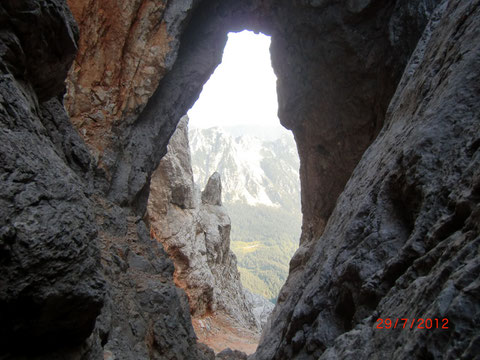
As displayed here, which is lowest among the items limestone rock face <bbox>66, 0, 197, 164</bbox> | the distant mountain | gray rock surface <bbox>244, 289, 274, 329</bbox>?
gray rock surface <bbox>244, 289, 274, 329</bbox>

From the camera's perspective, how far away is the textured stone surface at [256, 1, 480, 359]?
247 centimetres

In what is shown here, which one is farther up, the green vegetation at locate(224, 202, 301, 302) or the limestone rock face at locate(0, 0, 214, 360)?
the green vegetation at locate(224, 202, 301, 302)

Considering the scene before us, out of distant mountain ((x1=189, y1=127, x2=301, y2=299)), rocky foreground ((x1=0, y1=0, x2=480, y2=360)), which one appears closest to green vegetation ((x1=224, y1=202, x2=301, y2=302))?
distant mountain ((x1=189, y1=127, x2=301, y2=299))

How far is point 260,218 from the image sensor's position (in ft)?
370

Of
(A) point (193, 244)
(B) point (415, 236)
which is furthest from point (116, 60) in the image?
(A) point (193, 244)

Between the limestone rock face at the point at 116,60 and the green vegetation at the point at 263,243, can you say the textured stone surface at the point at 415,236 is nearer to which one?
the limestone rock face at the point at 116,60

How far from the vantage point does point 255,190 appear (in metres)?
122

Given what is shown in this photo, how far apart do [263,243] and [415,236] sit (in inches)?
3897

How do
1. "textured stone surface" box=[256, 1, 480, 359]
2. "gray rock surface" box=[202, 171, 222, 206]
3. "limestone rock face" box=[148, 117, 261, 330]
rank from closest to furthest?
"textured stone surface" box=[256, 1, 480, 359] → "limestone rock face" box=[148, 117, 261, 330] → "gray rock surface" box=[202, 171, 222, 206]

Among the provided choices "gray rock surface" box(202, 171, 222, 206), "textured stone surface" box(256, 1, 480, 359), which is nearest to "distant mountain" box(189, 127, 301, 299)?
"gray rock surface" box(202, 171, 222, 206)

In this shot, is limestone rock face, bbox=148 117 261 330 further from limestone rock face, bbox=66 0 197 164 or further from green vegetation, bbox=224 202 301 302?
green vegetation, bbox=224 202 301 302

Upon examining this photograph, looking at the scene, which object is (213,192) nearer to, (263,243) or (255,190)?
(263,243)
